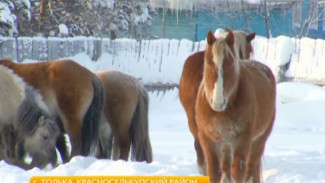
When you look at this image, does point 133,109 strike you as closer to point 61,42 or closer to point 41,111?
point 41,111

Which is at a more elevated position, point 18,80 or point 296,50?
point 18,80

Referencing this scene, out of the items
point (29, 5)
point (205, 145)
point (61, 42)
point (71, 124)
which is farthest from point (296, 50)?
point (205, 145)

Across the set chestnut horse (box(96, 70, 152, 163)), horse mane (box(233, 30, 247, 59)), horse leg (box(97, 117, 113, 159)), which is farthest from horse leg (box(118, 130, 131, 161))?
horse mane (box(233, 30, 247, 59))

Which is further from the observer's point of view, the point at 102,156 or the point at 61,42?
the point at 61,42

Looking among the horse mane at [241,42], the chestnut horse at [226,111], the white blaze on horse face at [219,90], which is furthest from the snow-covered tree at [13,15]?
the white blaze on horse face at [219,90]

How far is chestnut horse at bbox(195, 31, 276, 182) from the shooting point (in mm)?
4379

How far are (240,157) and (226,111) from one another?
424 millimetres

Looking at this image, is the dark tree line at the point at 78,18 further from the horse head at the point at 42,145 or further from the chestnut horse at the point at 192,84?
the chestnut horse at the point at 192,84

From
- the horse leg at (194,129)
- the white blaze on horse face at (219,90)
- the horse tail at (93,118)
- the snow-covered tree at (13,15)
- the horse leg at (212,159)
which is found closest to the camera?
the white blaze on horse face at (219,90)

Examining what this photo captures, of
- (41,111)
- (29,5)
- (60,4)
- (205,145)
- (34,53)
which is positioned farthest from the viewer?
(60,4)

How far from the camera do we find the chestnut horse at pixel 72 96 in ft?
21.7

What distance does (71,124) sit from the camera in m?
6.68

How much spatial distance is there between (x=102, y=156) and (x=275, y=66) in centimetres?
851

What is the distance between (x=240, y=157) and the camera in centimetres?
458
